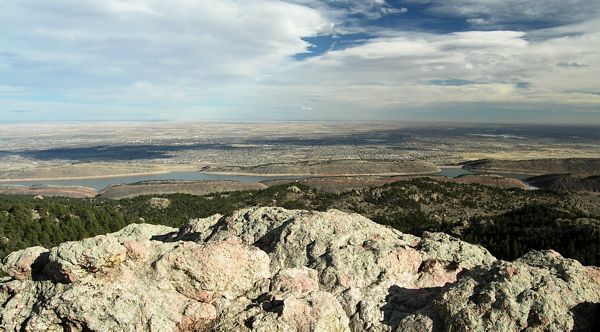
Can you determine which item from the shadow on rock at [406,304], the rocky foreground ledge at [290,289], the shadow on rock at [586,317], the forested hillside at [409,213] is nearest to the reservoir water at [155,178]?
the forested hillside at [409,213]

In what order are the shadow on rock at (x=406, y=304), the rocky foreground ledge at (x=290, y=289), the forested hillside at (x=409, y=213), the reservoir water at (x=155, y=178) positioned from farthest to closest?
1. the reservoir water at (x=155, y=178)
2. the forested hillside at (x=409, y=213)
3. the shadow on rock at (x=406, y=304)
4. the rocky foreground ledge at (x=290, y=289)

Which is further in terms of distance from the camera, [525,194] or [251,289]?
[525,194]

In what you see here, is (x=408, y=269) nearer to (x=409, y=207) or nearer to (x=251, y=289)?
(x=251, y=289)

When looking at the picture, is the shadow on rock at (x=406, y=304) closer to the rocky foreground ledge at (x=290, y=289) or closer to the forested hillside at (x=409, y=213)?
the rocky foreground ledge at (x=290, y=289)

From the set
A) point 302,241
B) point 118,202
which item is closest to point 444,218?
point 302,241

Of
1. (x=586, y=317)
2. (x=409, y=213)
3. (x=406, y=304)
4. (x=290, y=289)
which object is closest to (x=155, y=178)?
(x=409, y=213)

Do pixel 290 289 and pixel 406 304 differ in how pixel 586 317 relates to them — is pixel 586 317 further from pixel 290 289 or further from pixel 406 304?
pixel 290 289

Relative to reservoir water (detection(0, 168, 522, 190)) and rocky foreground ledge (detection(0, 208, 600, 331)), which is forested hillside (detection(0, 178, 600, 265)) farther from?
reservoir water (detection(0, 168, 522, 190))

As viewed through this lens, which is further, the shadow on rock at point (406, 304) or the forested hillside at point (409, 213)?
the forested hillside at point (409, 213)

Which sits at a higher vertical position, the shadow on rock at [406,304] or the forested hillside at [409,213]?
the shadow on rock at [406,304]
